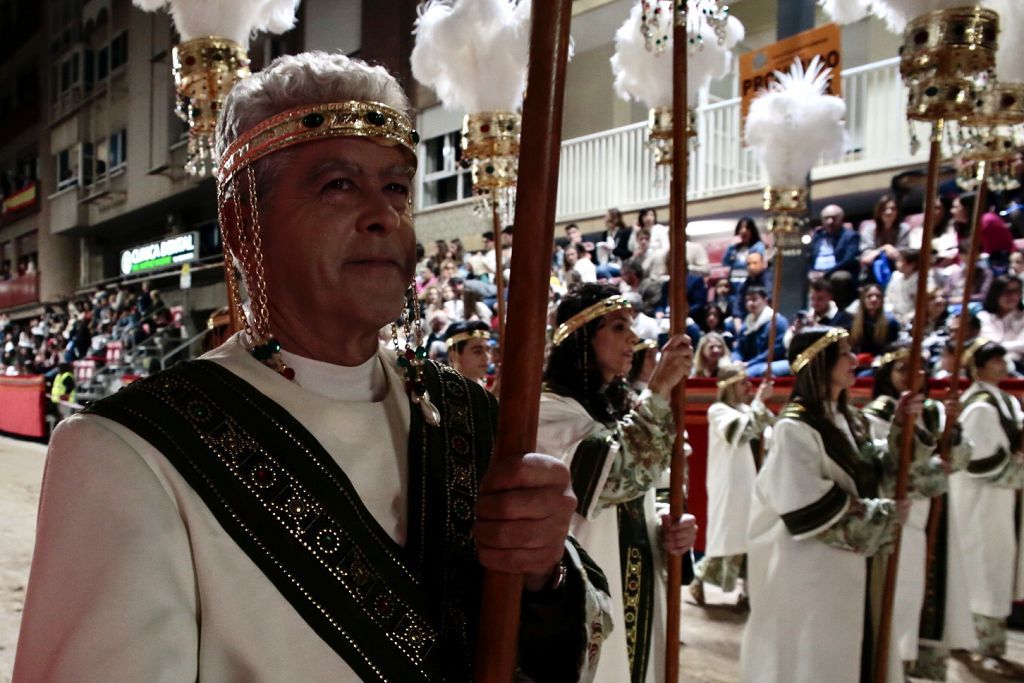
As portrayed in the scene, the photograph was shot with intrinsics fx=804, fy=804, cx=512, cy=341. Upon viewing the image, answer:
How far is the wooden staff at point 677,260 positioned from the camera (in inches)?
82.9

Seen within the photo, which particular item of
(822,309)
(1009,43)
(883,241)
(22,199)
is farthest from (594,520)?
(22,199)

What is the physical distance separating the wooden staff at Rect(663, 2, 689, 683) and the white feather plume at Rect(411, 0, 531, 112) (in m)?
1.06

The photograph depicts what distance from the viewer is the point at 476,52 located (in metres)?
3.27

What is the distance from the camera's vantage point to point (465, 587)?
47.5 inches

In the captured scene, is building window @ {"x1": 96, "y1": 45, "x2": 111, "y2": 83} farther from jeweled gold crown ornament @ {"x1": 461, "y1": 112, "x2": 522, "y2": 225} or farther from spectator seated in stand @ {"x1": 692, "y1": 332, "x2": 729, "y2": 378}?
jeweled gold crown ornament @ {"x1": 461, "y1": 112, "x2": 522, "y2": 225}

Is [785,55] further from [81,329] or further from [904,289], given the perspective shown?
[81,329]

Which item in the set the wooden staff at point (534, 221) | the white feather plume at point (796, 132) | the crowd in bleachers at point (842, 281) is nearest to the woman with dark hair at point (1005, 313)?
the crowd in bleachers at point (842, 281)

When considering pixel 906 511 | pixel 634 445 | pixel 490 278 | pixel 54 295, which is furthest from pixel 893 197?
pixel 54 295

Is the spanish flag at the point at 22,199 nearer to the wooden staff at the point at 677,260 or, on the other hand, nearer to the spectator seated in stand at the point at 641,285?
the spectator seated in stand at the point at 641,285

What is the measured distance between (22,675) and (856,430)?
3.42m

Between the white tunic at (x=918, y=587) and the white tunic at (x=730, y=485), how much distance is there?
4.29 ft

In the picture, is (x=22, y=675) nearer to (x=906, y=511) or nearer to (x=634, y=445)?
(x=634, y=445)

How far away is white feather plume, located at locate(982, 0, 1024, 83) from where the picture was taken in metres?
3.36

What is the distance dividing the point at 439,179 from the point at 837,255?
31.0 ft
